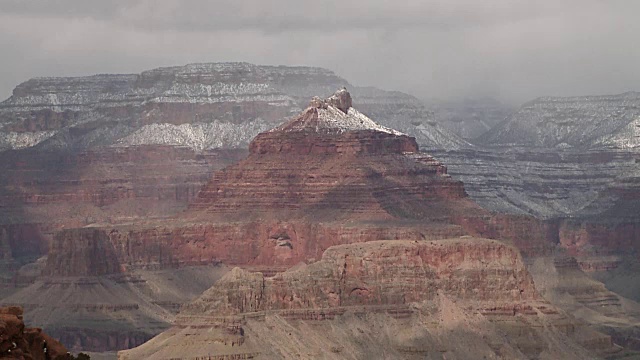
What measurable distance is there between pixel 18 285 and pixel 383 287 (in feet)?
126

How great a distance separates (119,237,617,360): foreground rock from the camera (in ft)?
313

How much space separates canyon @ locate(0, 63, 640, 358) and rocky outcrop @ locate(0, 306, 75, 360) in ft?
192

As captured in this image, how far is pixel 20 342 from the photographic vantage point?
3309 cm

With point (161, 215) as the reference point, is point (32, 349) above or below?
above

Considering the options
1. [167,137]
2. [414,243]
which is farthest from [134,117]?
[414,243]

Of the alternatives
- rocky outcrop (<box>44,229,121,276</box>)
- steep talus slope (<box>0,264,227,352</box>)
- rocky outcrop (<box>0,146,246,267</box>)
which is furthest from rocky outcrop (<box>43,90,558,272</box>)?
rocky outcrop (<box>0,146,246,267</box>)

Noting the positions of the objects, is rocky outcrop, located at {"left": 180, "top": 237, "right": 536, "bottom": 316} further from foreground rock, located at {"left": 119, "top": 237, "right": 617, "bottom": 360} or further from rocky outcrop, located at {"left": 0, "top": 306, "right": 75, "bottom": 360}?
rocky outcrop, located at {"left": 0, "top": 306, "right": 75, "bottom": 360}

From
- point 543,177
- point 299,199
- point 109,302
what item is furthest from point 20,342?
point 543,177

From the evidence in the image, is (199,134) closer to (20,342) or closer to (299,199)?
(299,199)

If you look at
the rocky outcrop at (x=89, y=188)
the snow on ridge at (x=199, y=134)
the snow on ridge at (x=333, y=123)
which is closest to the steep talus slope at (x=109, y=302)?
the snow on ridge at (x=333, y=123)

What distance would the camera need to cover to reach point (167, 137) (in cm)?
18525

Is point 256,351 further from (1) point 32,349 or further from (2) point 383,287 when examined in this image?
(1) point 32,349

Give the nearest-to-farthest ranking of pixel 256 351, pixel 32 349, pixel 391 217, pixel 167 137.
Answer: pixel 32 349 → pixel 256 351 → pixel 391 217 → pixel 167 137

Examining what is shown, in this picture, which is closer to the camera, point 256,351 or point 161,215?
point 256,351
